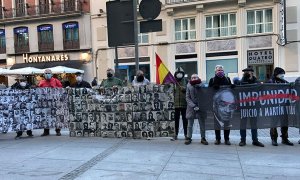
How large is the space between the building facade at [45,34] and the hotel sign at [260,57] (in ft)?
43.1

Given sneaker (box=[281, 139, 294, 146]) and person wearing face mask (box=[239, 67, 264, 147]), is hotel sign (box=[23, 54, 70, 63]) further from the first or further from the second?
sneaker (box=[281, 139, 294, 146])

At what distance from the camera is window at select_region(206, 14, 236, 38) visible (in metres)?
27.5

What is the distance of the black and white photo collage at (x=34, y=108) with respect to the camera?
390 inches

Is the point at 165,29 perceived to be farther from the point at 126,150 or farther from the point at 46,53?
the point at 126,150

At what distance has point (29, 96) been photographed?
10125 mm

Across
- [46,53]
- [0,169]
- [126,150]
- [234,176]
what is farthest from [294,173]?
[46,53]

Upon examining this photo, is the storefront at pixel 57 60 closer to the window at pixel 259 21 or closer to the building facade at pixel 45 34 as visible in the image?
the building facade at pixel 45 34

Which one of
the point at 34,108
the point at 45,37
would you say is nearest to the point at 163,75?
the point at 34,108

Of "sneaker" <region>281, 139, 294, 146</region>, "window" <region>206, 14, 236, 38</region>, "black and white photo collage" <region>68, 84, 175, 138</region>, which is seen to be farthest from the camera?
"window" <region>206, 14, 236, 38</region>

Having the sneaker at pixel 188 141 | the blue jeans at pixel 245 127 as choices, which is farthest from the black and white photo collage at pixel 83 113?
the blue jeans at pixel 245 127

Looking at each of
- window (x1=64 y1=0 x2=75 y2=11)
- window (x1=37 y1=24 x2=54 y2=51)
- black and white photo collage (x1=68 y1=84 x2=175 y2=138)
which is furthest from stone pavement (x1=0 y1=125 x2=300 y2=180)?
window (x1=37 y1=24 x2=54 y2=51)

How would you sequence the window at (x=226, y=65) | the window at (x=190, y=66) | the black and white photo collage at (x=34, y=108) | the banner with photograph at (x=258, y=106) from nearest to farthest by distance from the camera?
the banner with photograph at (x=258, y=106) → the black and white photo collage at (x=34, y=108) → the window at (x=226, y=65) → the window at (x=190, y=66)

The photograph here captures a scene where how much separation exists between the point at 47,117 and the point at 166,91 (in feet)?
11.4

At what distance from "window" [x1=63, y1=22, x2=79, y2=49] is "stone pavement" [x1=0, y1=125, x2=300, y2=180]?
2355 centimetres
